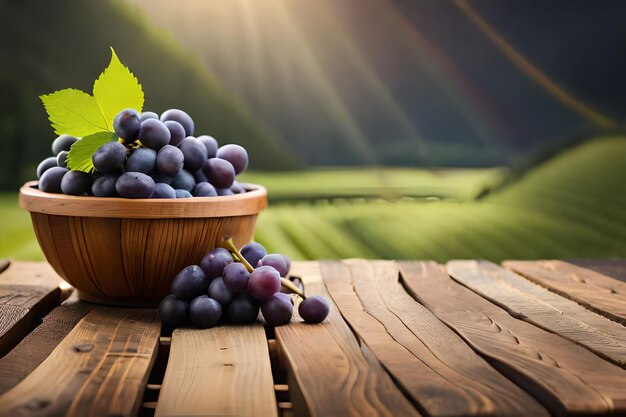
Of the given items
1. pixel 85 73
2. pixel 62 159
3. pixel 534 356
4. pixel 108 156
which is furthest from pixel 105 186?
pixel 85 73

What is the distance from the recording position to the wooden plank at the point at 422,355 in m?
0.85

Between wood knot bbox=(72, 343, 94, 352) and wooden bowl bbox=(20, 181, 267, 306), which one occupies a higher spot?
wooden bowl bbox=(20, 181, 267, 306)

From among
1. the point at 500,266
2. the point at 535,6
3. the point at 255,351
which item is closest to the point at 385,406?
the point at 255,351

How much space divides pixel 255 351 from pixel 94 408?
30 centimetres

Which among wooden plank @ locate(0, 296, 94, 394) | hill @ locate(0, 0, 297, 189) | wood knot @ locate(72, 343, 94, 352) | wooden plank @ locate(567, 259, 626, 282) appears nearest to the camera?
wooden plank @ locate(0, 296, 94, 394)

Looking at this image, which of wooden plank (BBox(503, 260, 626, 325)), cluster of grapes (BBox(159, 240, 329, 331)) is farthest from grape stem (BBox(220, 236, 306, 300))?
wooden plank (BBox(503, 260, 626, 325))

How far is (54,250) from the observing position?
132 centimetres

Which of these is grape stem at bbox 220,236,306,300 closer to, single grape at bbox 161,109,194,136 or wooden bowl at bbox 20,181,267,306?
wooden bowl at bbox 20,181,267,306

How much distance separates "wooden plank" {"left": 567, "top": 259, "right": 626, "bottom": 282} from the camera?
70.1 inches

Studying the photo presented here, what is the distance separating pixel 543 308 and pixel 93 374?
88 cm

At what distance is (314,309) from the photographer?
48.1 inches

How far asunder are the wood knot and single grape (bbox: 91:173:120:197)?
0.29 meters

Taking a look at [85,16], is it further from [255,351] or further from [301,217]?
[255,351]

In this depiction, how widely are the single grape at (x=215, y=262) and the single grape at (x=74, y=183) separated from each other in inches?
10.2
